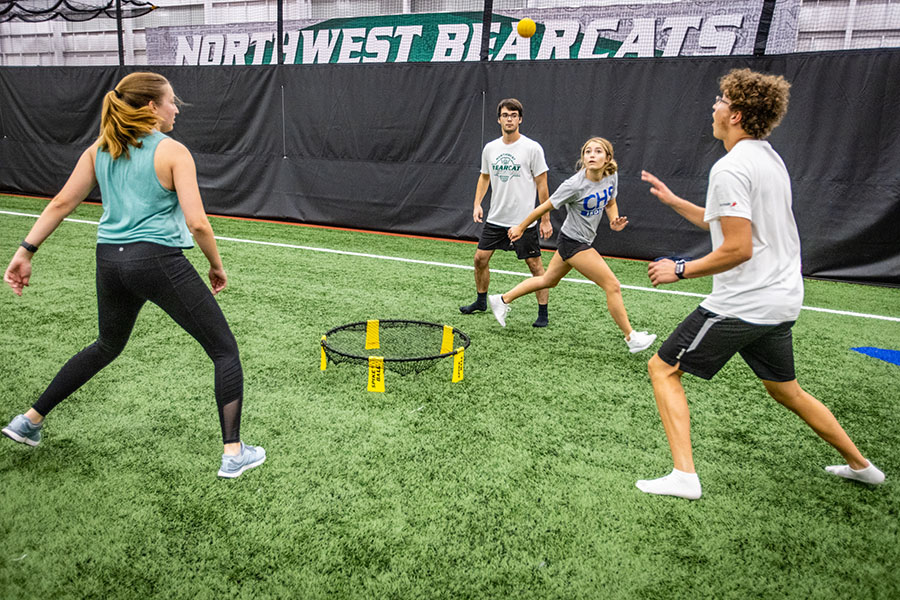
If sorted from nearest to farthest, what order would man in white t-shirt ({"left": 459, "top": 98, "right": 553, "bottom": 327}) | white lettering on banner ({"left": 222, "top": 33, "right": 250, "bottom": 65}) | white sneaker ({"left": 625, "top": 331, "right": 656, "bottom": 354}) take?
white sneaker ({"left": 625, "top": 331, "right": 656, "bottom": 354})
man in white t-shirt ({"left": 459, "top": 98, "right": 553, "bottom": 327})
white lettering on banner ({"left": 222, "top": 33, "right": 250, "bottom": 65})

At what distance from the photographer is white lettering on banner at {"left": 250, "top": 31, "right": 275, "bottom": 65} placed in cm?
1701

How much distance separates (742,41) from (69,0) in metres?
13.9

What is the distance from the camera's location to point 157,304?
2939 millimetres

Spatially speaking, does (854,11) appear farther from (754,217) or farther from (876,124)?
(754,217)

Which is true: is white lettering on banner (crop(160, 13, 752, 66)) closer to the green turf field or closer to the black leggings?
the green turf field

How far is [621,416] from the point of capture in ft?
13.1

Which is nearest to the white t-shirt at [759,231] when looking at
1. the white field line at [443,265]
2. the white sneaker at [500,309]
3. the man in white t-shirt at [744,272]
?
the man in white t-shirt at [744,272]

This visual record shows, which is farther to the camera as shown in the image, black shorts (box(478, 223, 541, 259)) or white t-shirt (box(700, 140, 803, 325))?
black shorts (box(478, 223, 541, 259))

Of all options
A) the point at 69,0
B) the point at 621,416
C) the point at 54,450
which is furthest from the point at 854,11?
the point at 69,0

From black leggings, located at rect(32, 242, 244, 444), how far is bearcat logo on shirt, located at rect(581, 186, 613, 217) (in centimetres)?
304

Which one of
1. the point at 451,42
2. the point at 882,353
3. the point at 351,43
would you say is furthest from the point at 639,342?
the point at 351,43

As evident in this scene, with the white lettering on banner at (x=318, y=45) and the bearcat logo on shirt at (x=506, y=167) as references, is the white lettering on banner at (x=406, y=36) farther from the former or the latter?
the bearcat logo on shirt at (x=506, y=167)

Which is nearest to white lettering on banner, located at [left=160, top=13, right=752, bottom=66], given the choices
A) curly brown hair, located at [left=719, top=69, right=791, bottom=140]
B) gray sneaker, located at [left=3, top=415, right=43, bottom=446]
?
curly brown hair, located at [left=719, top=69, right=791, bottom=140]

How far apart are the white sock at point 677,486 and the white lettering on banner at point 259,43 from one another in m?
16.8
